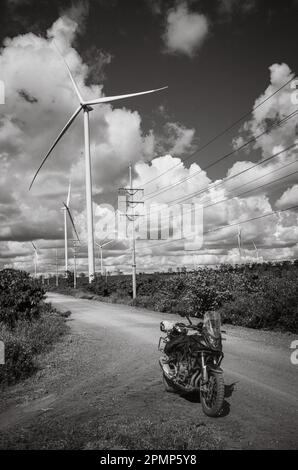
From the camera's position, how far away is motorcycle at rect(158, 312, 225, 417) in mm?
6391

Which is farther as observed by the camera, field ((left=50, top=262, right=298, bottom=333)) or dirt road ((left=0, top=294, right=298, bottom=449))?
field ((left=50, top=262, right=298, bottom=333))

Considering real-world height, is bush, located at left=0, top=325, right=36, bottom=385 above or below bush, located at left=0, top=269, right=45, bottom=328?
below

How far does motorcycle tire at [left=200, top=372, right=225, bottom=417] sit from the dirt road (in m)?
0.14

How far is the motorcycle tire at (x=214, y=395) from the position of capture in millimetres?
6191

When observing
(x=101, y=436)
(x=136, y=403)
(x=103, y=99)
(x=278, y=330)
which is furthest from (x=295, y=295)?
(x=103, y=99)

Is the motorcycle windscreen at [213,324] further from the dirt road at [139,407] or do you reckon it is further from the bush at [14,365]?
the bush at [14,365]

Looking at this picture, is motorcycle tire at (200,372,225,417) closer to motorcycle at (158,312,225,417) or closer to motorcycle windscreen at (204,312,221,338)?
motorcycle at (158,312,225,417)

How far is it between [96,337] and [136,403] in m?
9.52

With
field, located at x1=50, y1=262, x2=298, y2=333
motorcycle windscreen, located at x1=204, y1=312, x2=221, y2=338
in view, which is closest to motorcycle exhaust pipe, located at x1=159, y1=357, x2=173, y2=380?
motorcycle windscreen, located at x1=204, y1=312, x2=221, y2=338

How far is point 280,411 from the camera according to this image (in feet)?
21.2

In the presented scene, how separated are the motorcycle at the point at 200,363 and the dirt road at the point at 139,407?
0.28 meters

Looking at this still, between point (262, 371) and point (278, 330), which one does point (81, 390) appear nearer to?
point (262, 371)

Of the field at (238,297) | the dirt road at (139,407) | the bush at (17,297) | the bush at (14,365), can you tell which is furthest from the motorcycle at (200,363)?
the bush at (17,297)
